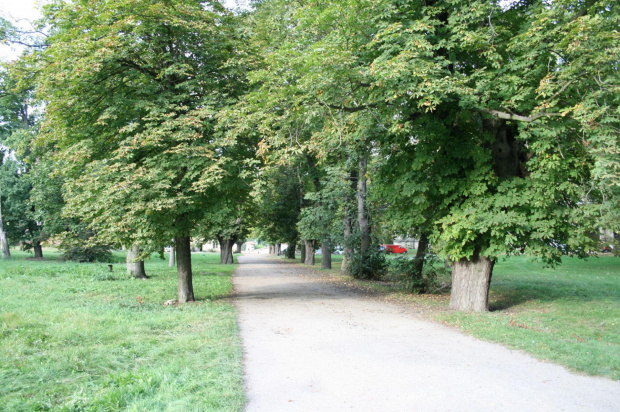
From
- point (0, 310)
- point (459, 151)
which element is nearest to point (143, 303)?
point (0, 310)

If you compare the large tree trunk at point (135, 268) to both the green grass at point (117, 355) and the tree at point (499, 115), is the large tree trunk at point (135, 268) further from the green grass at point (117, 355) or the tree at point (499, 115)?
the tree at point (499, 115)

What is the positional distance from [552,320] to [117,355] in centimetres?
868

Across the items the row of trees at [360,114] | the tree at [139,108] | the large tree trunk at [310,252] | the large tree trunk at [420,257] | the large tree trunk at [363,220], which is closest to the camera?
the row of trees at [360,114]

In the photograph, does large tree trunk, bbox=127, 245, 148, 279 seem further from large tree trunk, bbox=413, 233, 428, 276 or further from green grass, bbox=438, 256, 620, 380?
green grass, bbox=438, 256, 620, 380

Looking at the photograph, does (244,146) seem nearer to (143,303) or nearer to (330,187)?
(143,303)

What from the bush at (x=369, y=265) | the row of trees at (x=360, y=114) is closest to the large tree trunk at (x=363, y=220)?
the bush at (x=369, y=265)

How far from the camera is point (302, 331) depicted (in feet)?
27.8

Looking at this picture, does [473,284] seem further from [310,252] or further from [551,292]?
[310,252]

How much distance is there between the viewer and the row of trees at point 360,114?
8250 mm

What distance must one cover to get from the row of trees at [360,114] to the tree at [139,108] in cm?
5

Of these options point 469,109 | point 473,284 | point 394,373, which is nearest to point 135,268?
point 473,284

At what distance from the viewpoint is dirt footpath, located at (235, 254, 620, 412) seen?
4.75 meters

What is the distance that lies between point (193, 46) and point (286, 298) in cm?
775

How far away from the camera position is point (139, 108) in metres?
→ 11.0
